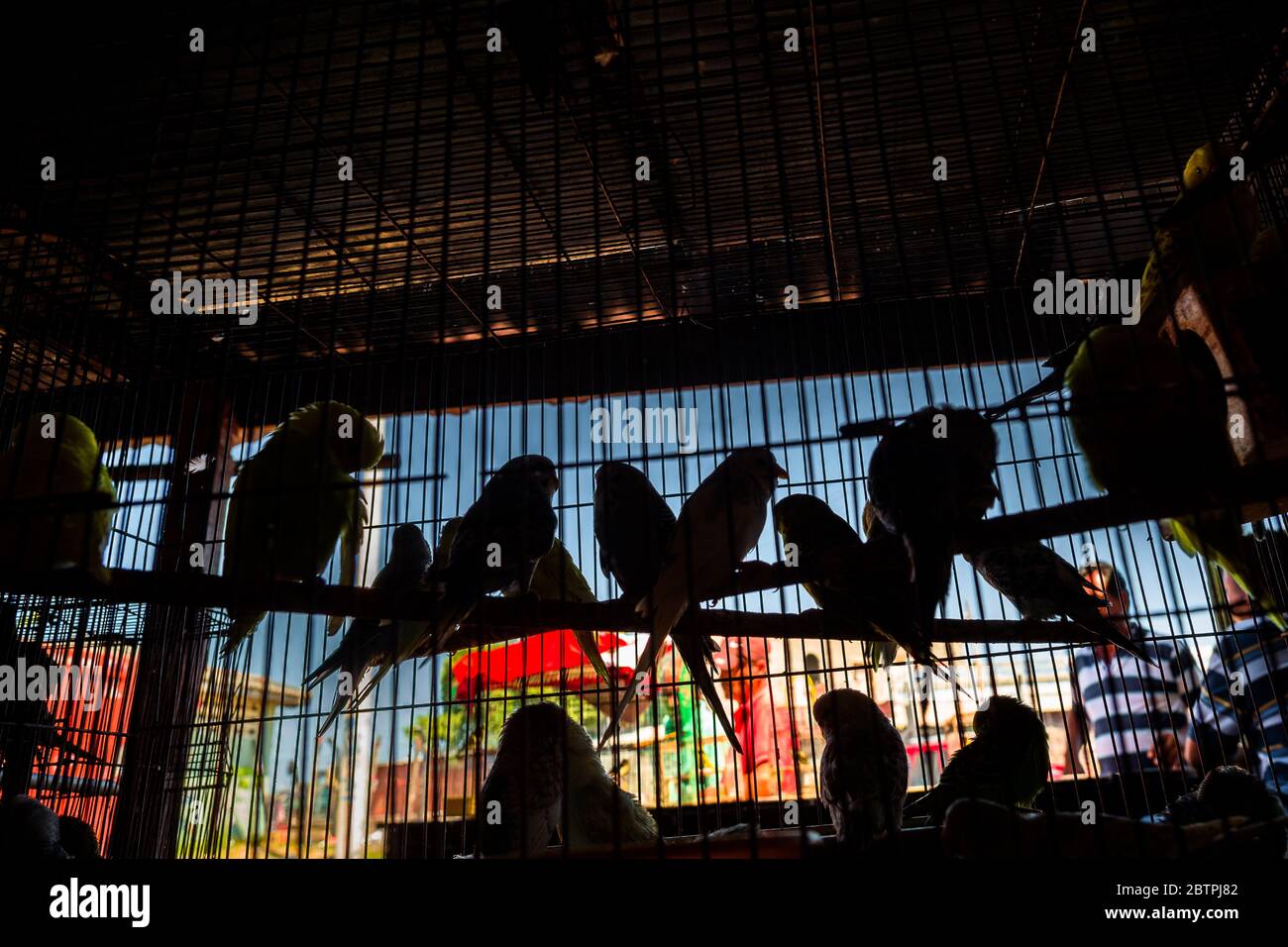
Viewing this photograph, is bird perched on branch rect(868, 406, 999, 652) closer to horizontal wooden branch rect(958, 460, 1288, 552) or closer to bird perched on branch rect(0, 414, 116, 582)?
horizontal wooden branch rect(958, 460, 1288, 552)

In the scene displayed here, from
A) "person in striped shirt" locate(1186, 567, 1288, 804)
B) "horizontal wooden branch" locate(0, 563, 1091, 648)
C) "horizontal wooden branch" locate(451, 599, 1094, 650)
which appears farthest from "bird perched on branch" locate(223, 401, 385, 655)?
"person in striped shirt" locate(1186, 567, 1288, 804)

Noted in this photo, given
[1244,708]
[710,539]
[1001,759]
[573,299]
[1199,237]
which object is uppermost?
[573,299]

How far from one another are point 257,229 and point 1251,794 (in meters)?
4.14

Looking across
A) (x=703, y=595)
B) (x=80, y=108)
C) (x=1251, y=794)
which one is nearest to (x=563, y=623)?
(x=703, y=595)

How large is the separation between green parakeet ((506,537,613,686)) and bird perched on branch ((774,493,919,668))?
0.69 metres

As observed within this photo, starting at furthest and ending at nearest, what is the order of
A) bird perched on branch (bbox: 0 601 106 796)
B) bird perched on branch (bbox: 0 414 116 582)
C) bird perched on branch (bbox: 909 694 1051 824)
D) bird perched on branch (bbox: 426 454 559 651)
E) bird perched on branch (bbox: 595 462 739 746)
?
bird perched on branch (bbox: 0 601 106 796) < bird perched on branch (bbox: 909 694 1051 824) < bird perched on branch (bbox: 595 462 739 746) < bird perched on branch (bbox: 426 454 559 651) < bird perched on branch (bbox: 0 414 116 582)

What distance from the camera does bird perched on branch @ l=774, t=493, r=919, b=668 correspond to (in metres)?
1.70

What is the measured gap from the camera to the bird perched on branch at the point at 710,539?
1807mm

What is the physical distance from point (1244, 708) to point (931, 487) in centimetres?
190

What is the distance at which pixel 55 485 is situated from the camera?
6.26ft

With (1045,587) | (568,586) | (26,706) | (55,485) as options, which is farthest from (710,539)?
(26,706)

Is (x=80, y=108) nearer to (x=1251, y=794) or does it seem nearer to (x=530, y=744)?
(x=530, y=744)

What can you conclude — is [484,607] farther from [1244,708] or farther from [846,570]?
[1244,708]

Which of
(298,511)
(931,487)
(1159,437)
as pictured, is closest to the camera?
(931,487)
